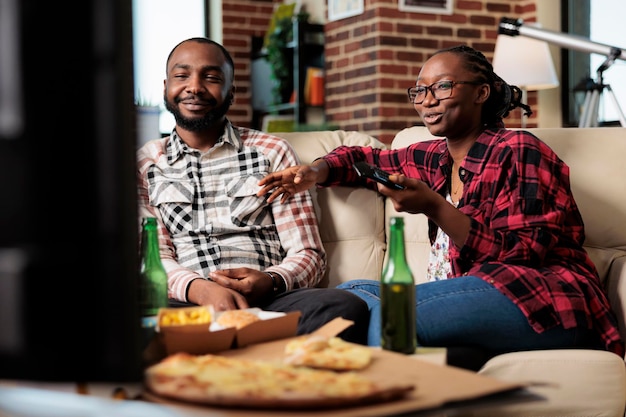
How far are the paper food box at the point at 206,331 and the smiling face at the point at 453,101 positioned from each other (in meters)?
1.01

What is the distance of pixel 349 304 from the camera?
1.91 meters

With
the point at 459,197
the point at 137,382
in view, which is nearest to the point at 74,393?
the point at 137,382

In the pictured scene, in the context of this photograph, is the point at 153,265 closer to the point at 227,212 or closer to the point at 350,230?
the point at 227,212

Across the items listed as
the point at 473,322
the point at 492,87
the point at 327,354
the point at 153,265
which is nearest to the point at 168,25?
the point at 492,87

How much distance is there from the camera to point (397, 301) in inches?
44.5

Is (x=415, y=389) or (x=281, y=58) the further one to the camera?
(x=281, y=58)

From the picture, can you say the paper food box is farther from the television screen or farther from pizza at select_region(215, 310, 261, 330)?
the television screen

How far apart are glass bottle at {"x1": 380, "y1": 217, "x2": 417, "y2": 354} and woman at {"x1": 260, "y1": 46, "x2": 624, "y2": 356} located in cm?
50

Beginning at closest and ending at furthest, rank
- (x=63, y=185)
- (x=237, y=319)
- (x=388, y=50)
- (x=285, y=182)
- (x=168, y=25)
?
(x=63, y=185)
(x=237, y=319)
(x=285, y=182)
(x=388, y=50)
(x=168, y=25)

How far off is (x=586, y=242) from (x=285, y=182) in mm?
832

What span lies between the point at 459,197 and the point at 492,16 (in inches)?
123

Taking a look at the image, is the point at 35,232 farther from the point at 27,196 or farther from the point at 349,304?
the point at 349,304

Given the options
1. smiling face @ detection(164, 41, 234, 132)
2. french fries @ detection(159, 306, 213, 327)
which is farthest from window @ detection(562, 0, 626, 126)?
french fries @ detection(159, 306, 213, 327)

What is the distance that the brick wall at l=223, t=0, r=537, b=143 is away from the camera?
15.2 feet
